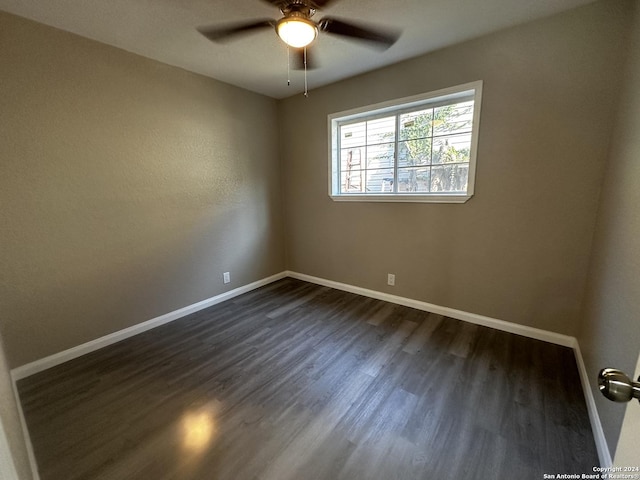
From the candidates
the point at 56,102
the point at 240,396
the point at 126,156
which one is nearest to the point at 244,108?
the point at 126,156

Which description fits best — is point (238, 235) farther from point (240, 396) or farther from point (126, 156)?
point (240, 396)

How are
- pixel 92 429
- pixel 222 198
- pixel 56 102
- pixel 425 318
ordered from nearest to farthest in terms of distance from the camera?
pixel 92 429
pixel 56 102
pixel 425 318
pixel 222 198

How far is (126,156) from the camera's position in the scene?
235 cm

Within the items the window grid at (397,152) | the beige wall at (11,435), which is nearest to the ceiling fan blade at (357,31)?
→ the window grid at (397,152)

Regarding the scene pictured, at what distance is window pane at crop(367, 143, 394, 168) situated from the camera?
2.94 metres

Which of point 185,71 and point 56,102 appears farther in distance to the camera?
point 185,71

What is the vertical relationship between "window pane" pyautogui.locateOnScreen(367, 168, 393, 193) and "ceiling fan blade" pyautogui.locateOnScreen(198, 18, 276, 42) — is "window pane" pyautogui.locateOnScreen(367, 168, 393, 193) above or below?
below

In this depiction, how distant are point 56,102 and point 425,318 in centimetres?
357

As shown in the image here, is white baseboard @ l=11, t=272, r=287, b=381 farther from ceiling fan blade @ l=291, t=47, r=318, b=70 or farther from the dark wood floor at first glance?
ceiling fan blade @ l=291, t=47, r=318, b=70

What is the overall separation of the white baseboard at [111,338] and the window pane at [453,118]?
2.88 m

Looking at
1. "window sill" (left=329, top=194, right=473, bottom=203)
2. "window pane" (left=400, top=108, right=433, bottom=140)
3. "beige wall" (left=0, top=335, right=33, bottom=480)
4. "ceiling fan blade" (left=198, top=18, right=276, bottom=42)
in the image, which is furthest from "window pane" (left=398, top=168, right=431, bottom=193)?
"beige wall" (left=0, top=335, right=33, bottom=480)

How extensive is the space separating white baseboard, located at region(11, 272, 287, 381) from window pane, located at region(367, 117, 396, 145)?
2.41m

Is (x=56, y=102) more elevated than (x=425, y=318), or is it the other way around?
(x=56, y=102)

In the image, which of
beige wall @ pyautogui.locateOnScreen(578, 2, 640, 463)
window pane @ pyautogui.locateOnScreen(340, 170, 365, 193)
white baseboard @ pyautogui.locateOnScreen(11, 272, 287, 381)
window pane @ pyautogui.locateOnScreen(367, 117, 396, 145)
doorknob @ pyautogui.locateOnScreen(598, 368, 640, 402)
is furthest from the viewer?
window pane @ pyautogui.locateOnScreen(340, 170, 365, 193)
